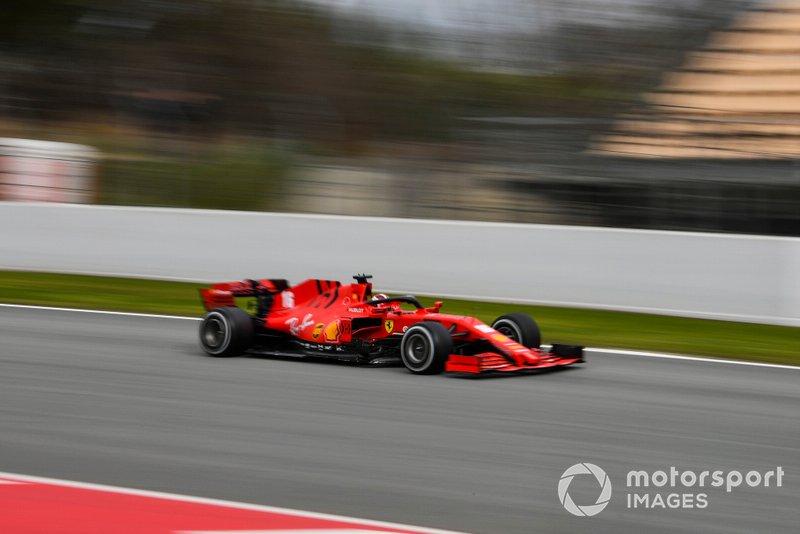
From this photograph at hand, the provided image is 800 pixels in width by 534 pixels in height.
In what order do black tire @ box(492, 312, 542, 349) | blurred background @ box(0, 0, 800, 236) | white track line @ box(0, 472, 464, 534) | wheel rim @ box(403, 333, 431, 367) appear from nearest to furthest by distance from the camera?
1. white track line @ box(0, 472, 464, 534)
2. wheel rim @ box(403, 333, 431, 367)
3. black tire @ box(492, 312, 542, 349)
4. blurred background @ box(0, 0, 800, 236)

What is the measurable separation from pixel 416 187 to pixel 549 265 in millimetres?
2680

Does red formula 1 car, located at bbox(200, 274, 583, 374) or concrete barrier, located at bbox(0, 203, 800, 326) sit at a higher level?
concrete barrier, located at bbox(0, 203, 800, 326)

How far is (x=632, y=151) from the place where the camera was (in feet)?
52.4

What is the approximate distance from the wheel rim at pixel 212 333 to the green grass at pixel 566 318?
3236 millimetres

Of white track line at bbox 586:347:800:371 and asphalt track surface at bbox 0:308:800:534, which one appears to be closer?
asphalt track surface at bbox 0:308:800:534

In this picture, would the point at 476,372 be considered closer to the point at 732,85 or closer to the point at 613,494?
the point at 613,494

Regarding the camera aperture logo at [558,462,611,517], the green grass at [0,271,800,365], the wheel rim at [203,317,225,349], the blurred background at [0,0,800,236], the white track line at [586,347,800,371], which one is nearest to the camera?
the camera aperture logo at [558,462,611,517]

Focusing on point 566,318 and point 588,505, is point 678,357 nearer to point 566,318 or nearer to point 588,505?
point 566,318

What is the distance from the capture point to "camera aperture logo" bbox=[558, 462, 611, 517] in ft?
16.0

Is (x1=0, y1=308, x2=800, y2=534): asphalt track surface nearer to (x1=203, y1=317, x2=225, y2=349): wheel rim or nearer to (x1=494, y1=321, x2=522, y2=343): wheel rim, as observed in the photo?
(x1=203, y1=317, x2=225, y2=349): wheel rim

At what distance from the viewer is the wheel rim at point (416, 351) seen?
26.9ft

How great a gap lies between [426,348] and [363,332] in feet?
2.16

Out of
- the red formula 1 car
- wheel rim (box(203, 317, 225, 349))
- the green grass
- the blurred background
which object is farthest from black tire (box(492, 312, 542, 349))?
the blurred background

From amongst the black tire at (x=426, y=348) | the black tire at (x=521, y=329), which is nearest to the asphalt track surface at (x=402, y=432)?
the black tire at (x=426, y=348)
